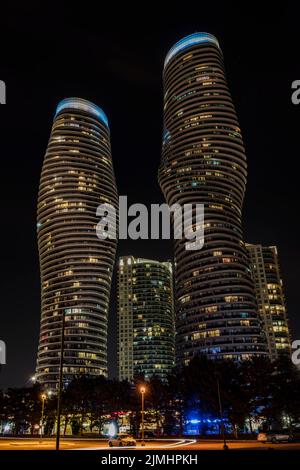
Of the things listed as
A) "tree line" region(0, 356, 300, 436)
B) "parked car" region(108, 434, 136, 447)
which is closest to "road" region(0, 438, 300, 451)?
"parked car" region(108, 434, 136, 447)

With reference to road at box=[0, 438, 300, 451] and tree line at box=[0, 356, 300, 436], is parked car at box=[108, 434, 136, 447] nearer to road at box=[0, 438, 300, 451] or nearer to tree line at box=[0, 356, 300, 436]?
road at box=[0, 438, 300, 451]

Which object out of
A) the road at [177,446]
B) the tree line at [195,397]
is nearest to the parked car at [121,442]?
the road at [177,446]

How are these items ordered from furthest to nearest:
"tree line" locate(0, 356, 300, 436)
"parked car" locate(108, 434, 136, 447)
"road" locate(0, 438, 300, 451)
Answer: "tree line" locate(0, 356, 300, 436) < "parked car" locate(108, 434, 136, 447) < "road" locate(0, 438, 300, 451)

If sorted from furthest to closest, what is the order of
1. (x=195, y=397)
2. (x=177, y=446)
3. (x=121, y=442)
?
(x=195, y=397) → (x=121, y=442) → (x=177, y=446)

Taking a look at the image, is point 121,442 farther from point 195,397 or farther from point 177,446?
point 195,397

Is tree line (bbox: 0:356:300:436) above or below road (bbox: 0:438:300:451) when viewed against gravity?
above

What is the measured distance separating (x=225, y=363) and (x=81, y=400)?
4021cm

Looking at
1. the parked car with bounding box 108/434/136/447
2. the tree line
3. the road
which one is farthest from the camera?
the tree line

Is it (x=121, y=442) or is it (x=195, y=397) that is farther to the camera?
(x=195, y=397)

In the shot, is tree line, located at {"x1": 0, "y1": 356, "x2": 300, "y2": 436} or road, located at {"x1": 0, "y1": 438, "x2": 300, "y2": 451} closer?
road, located at {"x1": 0, "y1": 438, "x2": 300, "y2": 451}

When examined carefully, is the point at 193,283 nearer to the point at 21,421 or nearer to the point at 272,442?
the point at 21,421

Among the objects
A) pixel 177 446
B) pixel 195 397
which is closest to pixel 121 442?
pixel 177 446
